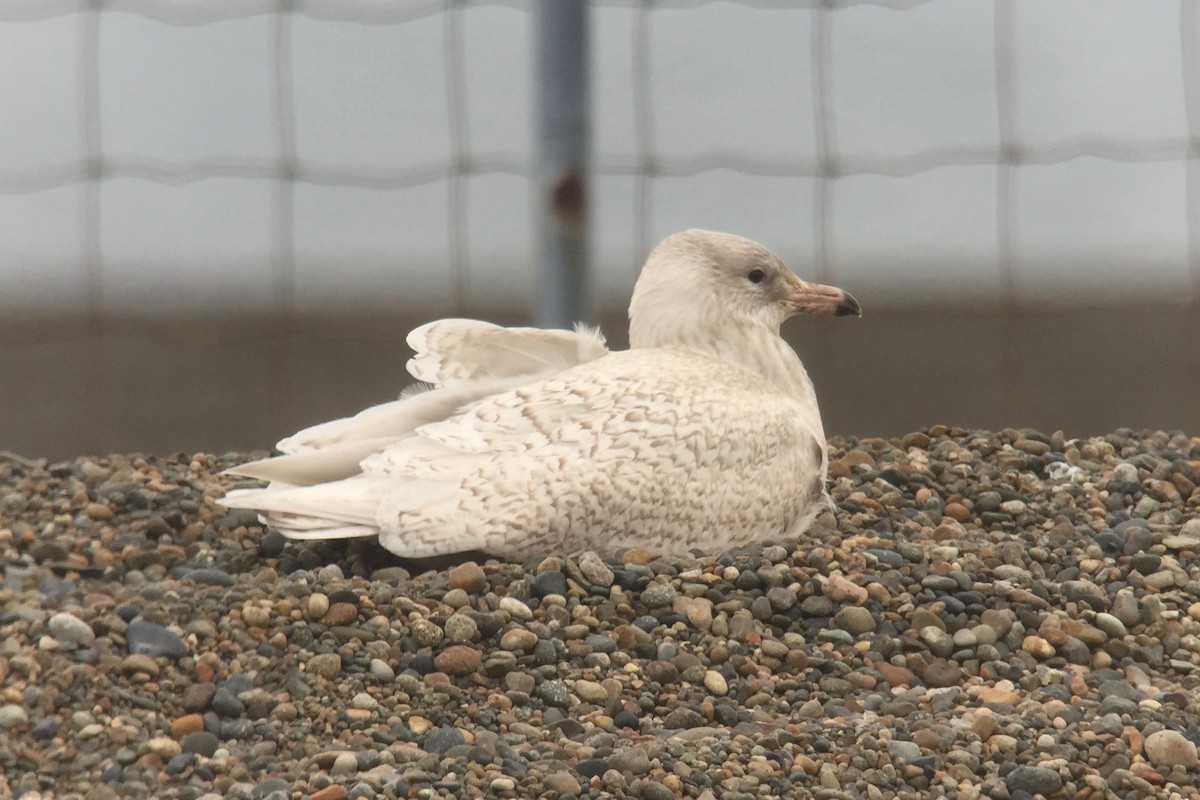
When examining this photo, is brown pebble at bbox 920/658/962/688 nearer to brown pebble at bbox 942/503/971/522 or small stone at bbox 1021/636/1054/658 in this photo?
small stone at bbox 1021/636/1054/658

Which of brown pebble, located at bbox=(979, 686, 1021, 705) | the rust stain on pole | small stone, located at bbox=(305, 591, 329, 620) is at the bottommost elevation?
brown pebble, located at bbox=(979, 686, 1021, 705)

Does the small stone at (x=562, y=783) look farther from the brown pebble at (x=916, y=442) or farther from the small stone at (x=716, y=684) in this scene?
the brown pebble at (x=916, y=442)

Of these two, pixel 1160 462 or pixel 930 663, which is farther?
pixel 1160 462

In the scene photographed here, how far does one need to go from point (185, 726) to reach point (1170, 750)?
185cm

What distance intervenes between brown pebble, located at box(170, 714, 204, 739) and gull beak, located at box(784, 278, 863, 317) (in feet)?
6.85

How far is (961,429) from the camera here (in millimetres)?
5238

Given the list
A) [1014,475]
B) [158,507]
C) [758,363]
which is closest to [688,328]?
[758,363]

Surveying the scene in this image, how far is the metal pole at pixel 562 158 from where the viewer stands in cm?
475

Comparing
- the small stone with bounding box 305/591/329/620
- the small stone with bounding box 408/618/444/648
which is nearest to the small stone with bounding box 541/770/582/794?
the small stone with bounding box 408/618/444/648

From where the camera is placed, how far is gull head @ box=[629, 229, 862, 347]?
4.17 m

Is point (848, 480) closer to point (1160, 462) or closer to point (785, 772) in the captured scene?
point (1160, 462)

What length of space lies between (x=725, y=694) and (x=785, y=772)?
0.44 m

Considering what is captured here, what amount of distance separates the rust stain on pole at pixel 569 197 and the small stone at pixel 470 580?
5.62ft

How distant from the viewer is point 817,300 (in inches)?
167
